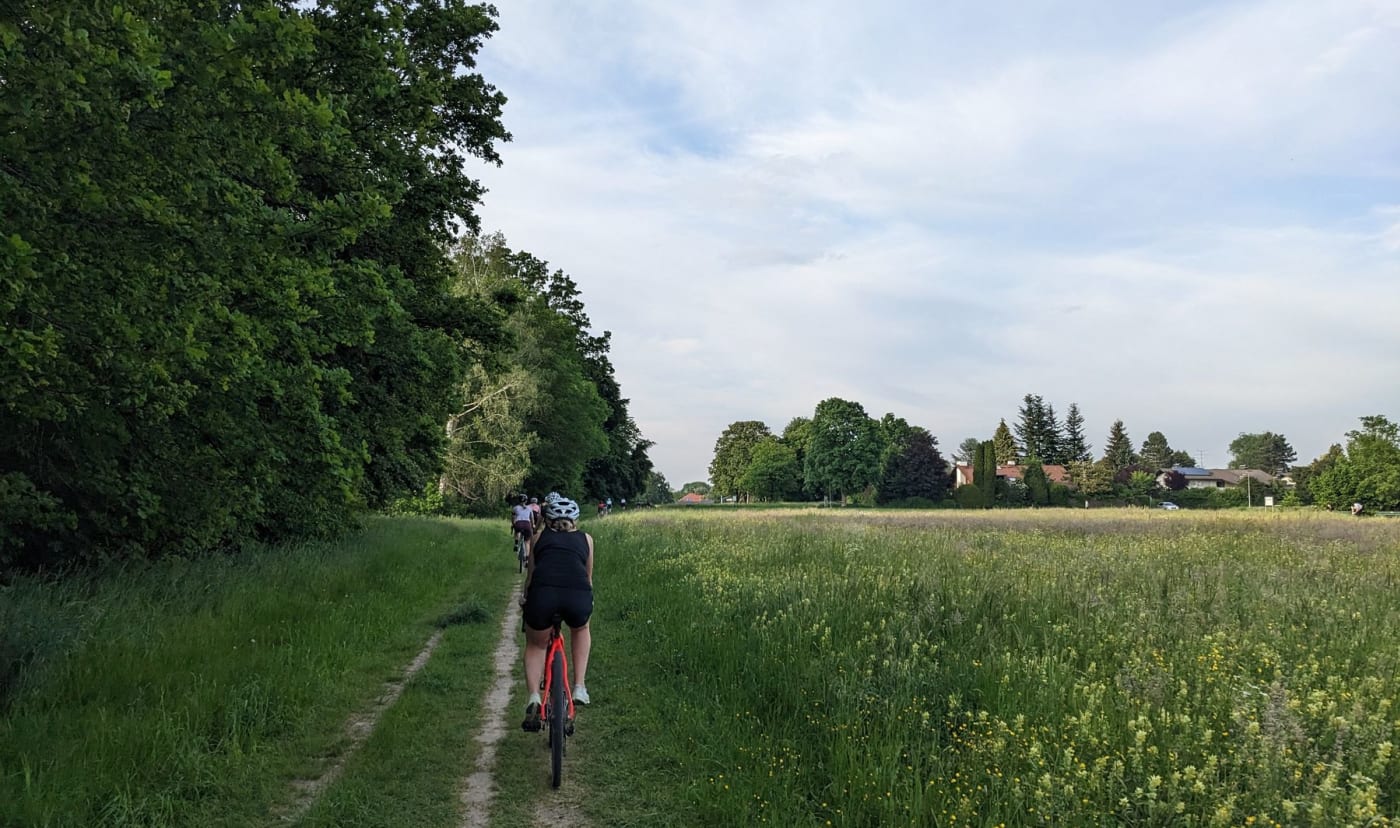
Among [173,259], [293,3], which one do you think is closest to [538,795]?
[173,259]

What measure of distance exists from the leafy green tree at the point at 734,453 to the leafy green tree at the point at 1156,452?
92.3m

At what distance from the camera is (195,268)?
6258mm

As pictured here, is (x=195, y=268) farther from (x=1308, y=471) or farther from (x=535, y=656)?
(x=1308, y=471)

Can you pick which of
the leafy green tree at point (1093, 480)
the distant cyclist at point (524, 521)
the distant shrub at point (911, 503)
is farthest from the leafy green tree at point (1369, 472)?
the distant cyclist at point (524, 521)

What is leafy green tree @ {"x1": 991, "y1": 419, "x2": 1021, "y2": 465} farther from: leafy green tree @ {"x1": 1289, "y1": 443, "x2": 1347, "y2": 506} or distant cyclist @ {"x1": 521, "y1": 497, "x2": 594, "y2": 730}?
distant cyclist @ {"x1": 521, "y1": 497, "x2": 594, "y2": 730}

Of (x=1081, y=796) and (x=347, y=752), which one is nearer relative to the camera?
(x=1081, y=796)

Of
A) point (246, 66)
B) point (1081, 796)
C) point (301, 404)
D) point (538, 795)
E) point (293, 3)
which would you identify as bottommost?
point (538, 795)

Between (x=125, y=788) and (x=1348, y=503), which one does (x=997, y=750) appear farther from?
(x=1348, y=503)

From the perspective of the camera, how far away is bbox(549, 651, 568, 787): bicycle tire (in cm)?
544

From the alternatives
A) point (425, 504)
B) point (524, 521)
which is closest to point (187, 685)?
point (524, 521)

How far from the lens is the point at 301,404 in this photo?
32.5ft

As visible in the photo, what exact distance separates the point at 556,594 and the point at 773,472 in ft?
426

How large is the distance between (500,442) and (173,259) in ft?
124

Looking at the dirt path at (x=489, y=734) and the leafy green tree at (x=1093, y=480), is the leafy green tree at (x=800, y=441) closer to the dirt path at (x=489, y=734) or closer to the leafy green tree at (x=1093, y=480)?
the leafy green tree at (x=1093, y=480)
